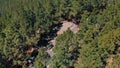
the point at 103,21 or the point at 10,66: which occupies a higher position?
the point at 103,21

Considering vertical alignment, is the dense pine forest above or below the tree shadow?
above

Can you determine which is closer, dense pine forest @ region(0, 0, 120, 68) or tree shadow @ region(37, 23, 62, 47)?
dense pine forest @ region(0, 0, 120, 68)

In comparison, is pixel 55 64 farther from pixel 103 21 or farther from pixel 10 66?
pixel 103 21

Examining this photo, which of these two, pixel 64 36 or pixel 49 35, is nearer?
pixel 64 36

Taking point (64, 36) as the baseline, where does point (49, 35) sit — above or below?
below

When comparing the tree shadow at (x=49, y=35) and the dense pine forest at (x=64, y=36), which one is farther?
the tree shadow at (x=49, y=35)

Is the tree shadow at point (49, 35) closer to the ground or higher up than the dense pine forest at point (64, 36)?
closer to the ground

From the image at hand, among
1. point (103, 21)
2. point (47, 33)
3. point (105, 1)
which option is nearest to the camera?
point (103, 21)

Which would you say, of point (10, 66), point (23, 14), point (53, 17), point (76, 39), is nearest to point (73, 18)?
point (53, 17)
